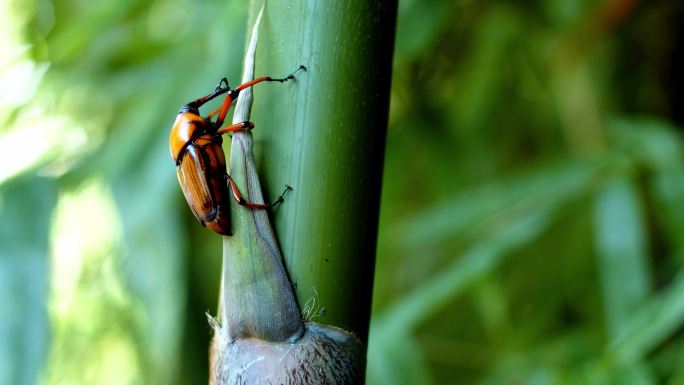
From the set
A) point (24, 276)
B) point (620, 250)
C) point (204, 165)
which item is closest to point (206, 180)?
point (204, 165)

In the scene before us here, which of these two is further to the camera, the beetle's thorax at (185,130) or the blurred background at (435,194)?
the blurred background at (435,194)

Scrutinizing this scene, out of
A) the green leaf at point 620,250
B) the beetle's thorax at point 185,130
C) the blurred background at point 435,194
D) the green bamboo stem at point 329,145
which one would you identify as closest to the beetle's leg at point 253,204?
the green bamboo stem at point 329,145

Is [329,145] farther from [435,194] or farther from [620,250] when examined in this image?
[435,194]

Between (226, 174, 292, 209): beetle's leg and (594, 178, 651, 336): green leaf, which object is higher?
(226, 174, 292, 209): beetle's leg

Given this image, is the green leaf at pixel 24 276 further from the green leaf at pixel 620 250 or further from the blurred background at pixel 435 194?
the green leaf at pixel 620 250

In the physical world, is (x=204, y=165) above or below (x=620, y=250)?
above

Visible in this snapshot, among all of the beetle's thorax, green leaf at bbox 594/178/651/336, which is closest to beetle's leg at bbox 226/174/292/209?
the beetle's thorax

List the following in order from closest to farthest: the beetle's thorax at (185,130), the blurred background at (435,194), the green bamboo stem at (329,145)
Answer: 1. the green bamboo stem at (329,145)
2. the beetle's thorax at (185,130)
3. the blurred background at (435,194)

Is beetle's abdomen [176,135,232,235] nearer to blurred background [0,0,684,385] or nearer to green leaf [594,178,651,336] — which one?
blurred background [0,0,684,385]
